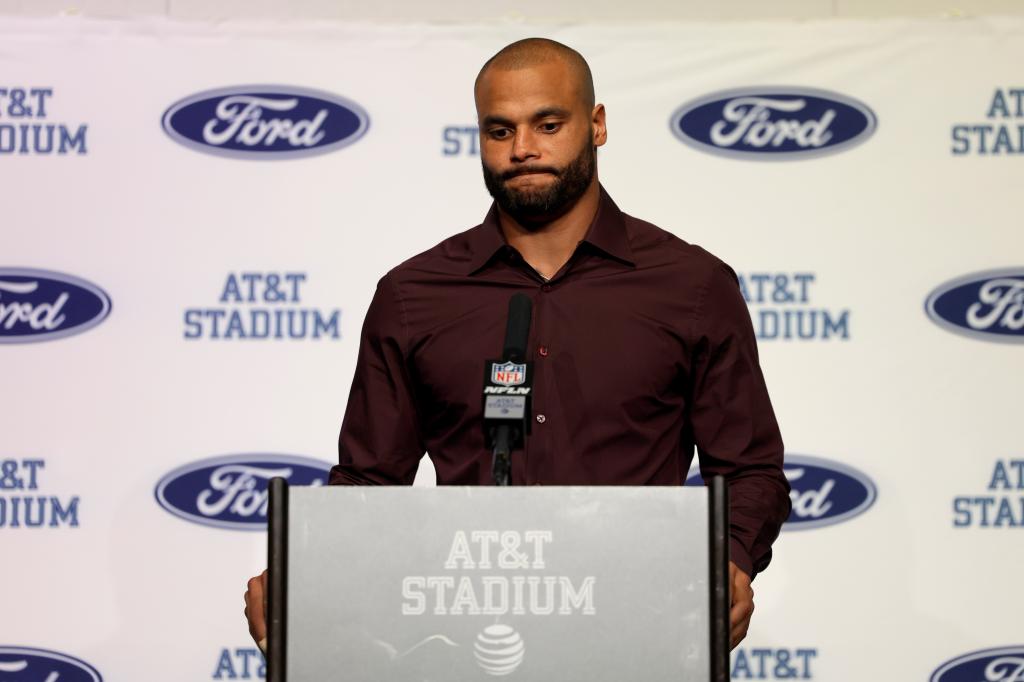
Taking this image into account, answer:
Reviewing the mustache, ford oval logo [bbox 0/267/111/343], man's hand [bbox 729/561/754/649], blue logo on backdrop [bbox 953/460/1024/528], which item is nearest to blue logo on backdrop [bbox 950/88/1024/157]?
blue logo on backdrop [bbox 953/460/1024/528]

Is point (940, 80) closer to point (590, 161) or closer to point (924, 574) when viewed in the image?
point (924, 574)

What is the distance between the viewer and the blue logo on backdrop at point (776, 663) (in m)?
3.13

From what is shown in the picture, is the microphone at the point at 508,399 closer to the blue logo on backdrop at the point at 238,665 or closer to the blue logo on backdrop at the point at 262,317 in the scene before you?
the blue logo on backdrop at the point at 262,317

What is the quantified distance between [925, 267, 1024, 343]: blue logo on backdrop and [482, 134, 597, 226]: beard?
4.93 ft

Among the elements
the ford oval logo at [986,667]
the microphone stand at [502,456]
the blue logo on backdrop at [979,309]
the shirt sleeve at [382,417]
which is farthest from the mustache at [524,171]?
the ford oval logo at [986,667]

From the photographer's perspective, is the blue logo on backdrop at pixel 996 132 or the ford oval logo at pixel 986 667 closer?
the ford oval logo at pixel 986 667

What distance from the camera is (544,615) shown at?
1300mm

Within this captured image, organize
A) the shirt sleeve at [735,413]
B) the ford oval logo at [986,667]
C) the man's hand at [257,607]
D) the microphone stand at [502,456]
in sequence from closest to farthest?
the microphone stand at [502,456] → the man's hand at [257,607] → the shirt sleeve at [735,413] → the ford oval logo at [986,667]

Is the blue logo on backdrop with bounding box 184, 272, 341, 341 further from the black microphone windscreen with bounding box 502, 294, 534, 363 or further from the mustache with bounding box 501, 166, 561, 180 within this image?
the black microphone windscreen with bounding box 502, 294, 534, 363

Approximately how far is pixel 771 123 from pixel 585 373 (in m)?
1.53

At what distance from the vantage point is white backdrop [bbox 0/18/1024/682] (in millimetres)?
3156

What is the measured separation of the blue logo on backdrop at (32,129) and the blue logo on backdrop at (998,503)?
2.35 meters

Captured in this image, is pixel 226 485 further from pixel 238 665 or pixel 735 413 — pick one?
pixel 735 413

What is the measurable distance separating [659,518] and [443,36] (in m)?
2.21
